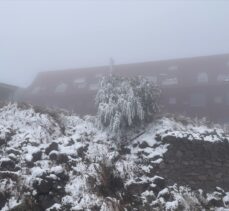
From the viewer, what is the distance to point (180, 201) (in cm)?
1073

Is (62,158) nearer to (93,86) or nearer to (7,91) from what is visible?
(7,91)

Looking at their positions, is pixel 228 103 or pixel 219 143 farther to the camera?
pixel 228 103

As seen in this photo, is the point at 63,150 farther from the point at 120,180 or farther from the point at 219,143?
the point at 219,143

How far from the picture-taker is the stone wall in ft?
38.9

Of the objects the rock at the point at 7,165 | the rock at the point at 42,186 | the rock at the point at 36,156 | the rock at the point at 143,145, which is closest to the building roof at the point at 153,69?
the rock at the point at 143,145

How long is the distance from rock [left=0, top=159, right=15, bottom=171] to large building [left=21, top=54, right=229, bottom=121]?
46.8 feet

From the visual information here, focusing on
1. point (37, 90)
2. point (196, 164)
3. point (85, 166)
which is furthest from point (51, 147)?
point (37, 90)

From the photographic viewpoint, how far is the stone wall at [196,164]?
38.9 ft

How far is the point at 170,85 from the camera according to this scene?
1121 inches

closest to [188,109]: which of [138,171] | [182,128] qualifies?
[182,128]

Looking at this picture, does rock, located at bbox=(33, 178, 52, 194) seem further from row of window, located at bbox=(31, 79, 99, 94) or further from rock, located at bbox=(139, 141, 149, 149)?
row of window, located at bbox=(31, 79, 99, 94)

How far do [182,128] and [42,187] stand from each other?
221 inches

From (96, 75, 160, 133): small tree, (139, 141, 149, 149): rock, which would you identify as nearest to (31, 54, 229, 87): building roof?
(96, 75, 160, 133): small tree

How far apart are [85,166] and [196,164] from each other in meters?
3.51
